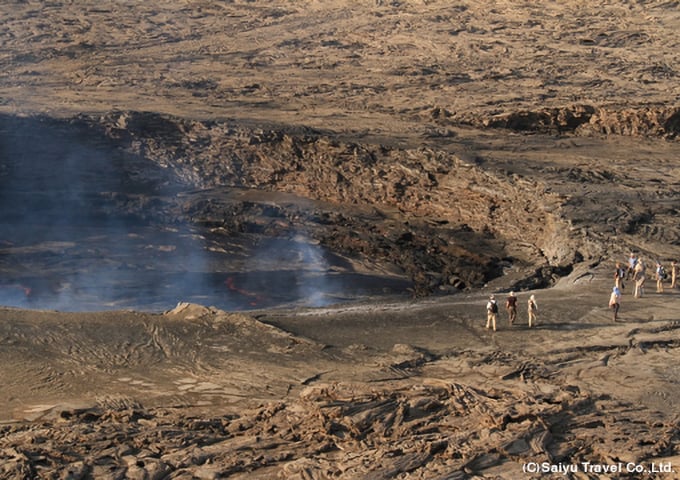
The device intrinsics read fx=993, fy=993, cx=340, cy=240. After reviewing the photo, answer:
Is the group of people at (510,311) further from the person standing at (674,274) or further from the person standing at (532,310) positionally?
the person standing at (674,274)

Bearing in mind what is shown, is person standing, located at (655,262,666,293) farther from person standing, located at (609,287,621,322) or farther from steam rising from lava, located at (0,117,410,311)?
steam rising from lava, located at (0,117,410,311)

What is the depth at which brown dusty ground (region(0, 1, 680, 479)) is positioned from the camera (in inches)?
417

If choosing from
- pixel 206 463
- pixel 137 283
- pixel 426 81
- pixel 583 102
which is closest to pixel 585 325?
pixel 206 463

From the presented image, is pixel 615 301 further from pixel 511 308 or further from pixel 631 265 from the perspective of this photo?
pixel 631 265

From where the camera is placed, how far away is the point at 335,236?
22.1 metres

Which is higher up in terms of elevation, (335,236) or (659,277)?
(659,277)

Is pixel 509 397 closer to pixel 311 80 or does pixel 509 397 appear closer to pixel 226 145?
pixel 226 145

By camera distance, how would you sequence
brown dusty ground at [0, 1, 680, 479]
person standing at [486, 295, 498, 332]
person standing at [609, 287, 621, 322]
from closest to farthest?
brown dusty ground at [0, 1, 680, 479] < person standing at [486, 295, 498, 332] < person standing at [609, 287, 621, 322]

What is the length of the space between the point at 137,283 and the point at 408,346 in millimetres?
8184

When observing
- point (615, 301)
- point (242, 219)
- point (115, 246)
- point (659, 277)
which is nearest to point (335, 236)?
point (242, 219)

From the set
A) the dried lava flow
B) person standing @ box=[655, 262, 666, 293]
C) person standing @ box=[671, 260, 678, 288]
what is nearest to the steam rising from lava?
the dried lava flow

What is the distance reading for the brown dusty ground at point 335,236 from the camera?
1059 cm

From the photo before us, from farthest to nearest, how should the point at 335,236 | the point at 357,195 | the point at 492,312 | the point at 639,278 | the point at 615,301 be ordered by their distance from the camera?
the point at 357,195 → the point at 335,236 → the point at 639,278 → the point at 615,301 → the point at 492,312

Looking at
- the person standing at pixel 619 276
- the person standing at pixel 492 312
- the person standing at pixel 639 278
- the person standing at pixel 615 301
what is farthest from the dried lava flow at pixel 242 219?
the person standing at pixel 492 312
